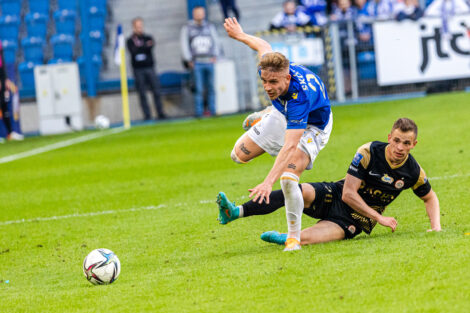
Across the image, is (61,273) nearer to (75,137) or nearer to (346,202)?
(346,202)

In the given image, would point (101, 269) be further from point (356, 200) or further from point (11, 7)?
point (11, 7)

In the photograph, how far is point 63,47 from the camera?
80.5 ft

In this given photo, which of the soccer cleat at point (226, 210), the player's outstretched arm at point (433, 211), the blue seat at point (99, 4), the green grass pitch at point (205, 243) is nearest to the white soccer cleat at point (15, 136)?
the blue seat at point (99, 4)

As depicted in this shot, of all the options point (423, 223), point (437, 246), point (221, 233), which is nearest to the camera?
point (437, 246)

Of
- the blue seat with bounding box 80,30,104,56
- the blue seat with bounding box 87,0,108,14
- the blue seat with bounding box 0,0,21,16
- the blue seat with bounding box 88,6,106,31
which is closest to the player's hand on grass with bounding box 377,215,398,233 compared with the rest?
the blue seat with bounding box 80,30,104,56

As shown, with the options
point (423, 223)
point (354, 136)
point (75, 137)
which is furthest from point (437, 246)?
point (75, 137)

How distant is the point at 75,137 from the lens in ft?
64.5

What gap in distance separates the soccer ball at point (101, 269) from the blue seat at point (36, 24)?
20757 millimetres

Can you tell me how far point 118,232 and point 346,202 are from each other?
2591mm

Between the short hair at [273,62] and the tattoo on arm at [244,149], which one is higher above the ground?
the short hair at [273,62]

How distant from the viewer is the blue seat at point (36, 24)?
25094 millimetres

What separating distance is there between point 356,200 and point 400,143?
0.58m

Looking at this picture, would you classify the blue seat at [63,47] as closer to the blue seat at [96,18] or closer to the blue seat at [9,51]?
the blue seat at [96,18]

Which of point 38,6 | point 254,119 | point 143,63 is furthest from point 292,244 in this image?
point 38,6
